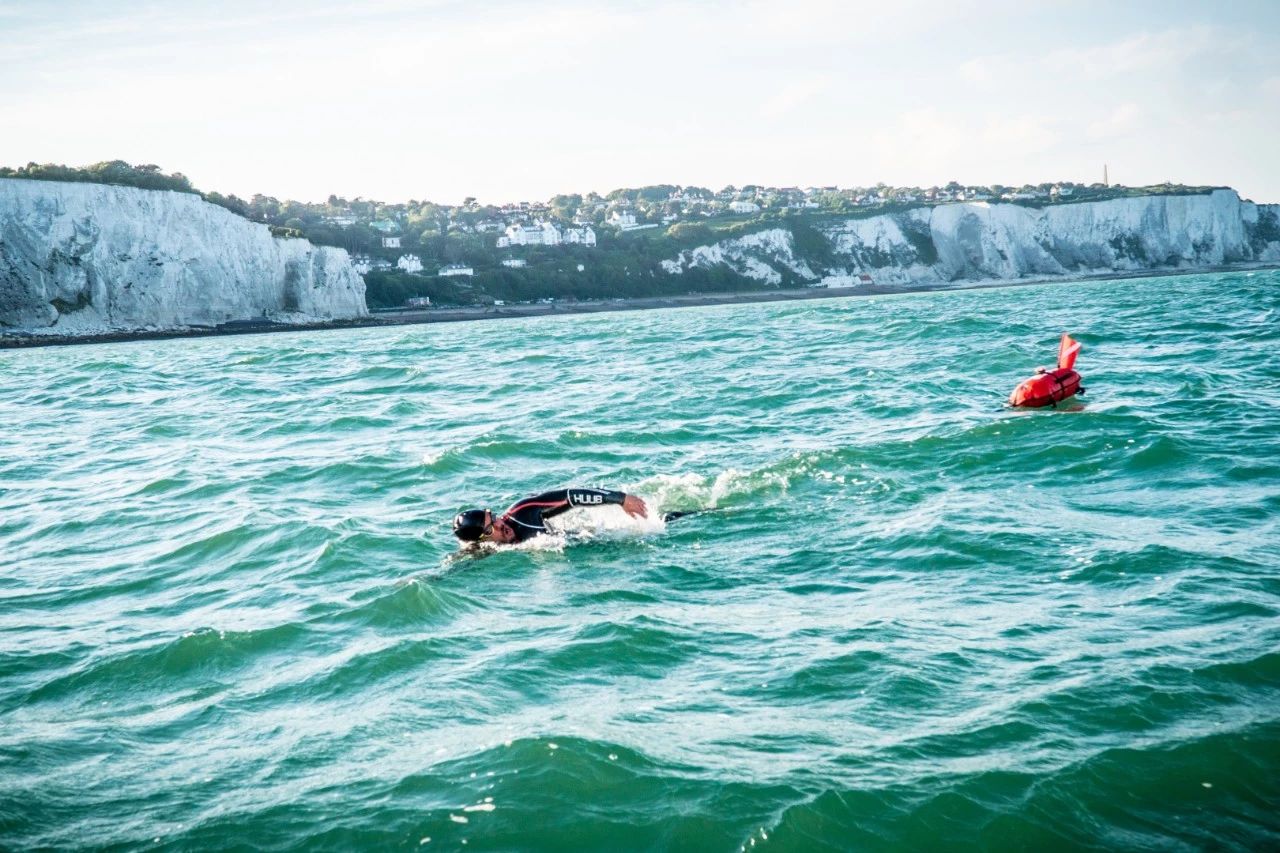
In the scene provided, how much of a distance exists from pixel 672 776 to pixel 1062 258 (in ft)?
434

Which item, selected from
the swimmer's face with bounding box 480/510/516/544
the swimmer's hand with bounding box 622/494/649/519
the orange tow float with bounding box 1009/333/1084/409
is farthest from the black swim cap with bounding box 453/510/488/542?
the orange tow float with bounding box 1009/333/1084/409

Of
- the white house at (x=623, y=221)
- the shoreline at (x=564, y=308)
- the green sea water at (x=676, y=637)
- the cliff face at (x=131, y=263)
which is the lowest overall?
the green sea water at (x=676, y=637)

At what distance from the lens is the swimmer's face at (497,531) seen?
12.6m

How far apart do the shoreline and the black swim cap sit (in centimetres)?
6508

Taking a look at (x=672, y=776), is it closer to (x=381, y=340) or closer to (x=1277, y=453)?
(x=1277, y=453)

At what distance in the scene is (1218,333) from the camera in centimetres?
3306

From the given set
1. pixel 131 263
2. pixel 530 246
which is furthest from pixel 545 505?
pixel 530 246

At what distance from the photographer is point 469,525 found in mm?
12391

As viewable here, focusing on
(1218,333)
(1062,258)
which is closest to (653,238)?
(1062,258)

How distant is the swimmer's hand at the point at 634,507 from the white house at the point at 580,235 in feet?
402

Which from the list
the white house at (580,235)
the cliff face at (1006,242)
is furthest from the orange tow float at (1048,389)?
the white house at (580,235)

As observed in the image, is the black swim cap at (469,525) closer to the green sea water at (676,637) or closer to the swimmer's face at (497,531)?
the swimmer's face at (497,531)

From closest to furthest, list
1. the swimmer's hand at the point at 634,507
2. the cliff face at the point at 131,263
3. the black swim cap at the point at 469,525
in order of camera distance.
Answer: the black swim cap at the point at 469,525 < the swimmer's hand at the point at 634,507 < the cliff face at the point at 131,263

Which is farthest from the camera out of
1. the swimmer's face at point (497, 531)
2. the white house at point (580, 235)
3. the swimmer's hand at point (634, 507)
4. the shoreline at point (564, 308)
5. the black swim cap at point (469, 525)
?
the white house at point (580, 235)
